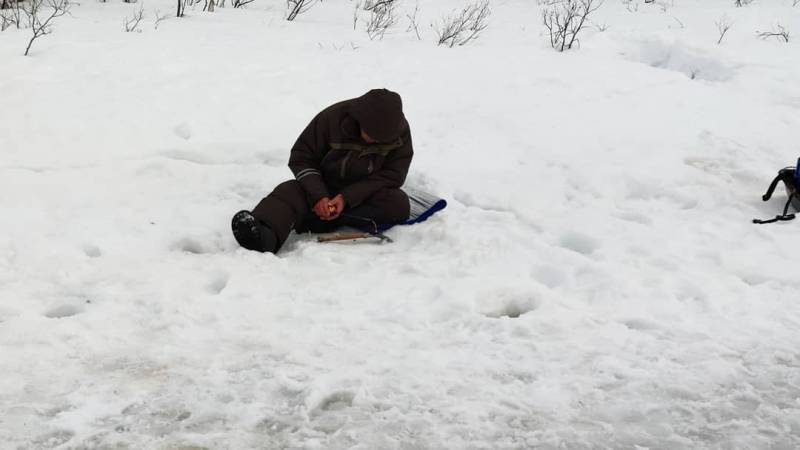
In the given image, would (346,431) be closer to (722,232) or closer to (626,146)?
(722,232)

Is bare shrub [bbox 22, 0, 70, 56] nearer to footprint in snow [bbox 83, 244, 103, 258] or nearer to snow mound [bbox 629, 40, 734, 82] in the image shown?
footprint in snow [bbox 83, 244, 103, 258]

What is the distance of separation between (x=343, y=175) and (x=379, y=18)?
15.8 ft

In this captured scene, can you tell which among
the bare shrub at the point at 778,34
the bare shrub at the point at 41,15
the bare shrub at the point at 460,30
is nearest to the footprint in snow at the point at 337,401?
the bare shrub at the point at 41,15

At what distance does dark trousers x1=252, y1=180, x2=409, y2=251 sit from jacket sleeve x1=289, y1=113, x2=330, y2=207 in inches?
2.6

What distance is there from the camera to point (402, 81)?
6793 mm

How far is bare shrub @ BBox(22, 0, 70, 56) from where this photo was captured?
21.0ft

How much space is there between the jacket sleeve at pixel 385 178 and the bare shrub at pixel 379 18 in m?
4.18

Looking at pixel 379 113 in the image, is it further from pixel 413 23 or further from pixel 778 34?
pixel 778 34

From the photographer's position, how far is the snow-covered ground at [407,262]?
253 centimetres

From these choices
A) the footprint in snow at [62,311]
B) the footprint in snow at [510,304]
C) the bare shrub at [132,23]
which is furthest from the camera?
the bare shrub at [132,23]

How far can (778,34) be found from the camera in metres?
8.14

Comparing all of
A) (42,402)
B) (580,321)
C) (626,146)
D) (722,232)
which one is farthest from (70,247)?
(626,146)

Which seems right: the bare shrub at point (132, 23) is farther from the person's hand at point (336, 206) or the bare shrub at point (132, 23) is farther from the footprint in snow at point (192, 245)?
the person's hand at point (336, 206)

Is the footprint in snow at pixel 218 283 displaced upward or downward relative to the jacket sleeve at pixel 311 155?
downward
